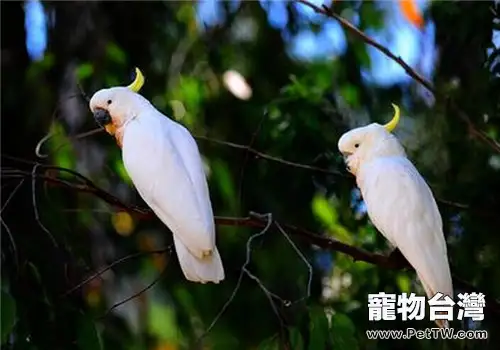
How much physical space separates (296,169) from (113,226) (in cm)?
88

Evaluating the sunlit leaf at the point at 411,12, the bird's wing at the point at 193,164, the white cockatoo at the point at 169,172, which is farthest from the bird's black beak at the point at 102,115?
the sunlit leaf at the point at 411,12

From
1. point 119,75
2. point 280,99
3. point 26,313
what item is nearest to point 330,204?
point 280,99

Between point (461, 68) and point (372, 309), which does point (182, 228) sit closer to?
point (372, 309)

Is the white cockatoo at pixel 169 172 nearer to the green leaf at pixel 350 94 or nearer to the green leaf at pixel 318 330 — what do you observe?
the green leaf at pixel 318 330

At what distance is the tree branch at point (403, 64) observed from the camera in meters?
1.79

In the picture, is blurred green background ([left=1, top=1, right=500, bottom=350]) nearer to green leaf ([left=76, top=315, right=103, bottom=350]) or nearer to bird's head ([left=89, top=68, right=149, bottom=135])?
green leaf ([left=76, top=315, right=103, bottom=350])

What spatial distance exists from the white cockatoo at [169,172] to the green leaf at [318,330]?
0.83 ft

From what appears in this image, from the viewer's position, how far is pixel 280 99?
2258 mm

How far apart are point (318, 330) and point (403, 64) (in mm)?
505

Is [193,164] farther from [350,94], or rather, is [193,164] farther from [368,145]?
[350,94]

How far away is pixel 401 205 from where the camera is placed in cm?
162

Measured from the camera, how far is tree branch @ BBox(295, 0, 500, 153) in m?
1.79

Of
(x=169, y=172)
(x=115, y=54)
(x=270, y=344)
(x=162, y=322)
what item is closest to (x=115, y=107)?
(x=169, y=172)

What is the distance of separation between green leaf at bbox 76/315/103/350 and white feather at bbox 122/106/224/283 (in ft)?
1.02
